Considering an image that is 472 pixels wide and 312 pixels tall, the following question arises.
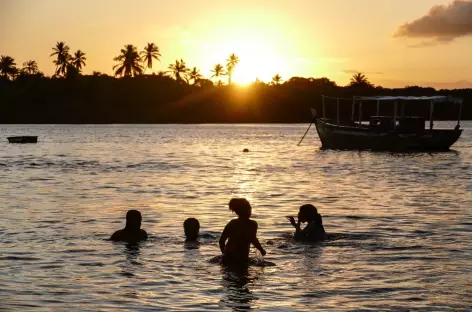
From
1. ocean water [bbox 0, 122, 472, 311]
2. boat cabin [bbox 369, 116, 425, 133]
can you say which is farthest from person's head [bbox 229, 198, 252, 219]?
boat cabin [bbox 369, 116, 425, 133]

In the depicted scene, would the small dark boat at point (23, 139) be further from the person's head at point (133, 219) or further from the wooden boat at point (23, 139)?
the person's head at point (133, 219)

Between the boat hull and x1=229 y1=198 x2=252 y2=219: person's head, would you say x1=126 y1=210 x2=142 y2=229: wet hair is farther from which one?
the boat hull

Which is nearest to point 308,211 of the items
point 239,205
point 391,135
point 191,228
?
point 239,205

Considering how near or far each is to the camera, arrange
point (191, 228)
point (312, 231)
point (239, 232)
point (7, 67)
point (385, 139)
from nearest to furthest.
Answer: point (239, 232) → point (312, 231) → point (191, 228) → point (385, 139) → point (7, 67)

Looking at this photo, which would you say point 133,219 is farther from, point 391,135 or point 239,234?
point 391,135

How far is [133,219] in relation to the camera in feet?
51.5

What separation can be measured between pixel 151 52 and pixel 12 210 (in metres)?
135

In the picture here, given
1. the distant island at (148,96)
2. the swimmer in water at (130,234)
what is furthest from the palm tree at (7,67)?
the swimmer in water at (130,234)

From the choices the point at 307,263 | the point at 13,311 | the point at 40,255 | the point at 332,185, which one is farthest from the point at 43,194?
the point at 13,311

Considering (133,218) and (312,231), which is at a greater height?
(133,218)

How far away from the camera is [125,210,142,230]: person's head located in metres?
15.6

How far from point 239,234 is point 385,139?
1940 inches

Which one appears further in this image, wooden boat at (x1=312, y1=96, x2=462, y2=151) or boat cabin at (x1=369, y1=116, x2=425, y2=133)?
boat cabin at (x1=369, y1=116, x2=425, y2=133)

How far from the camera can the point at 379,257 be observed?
14.8m
